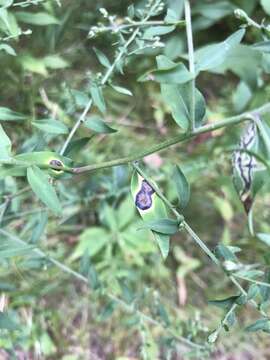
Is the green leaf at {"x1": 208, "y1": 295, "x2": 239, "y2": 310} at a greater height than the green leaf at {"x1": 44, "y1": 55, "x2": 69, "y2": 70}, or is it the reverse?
the green leaf at {"x1": 208, "y1": 295, "x2": 239, "y2": 310}

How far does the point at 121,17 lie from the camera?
1268mm

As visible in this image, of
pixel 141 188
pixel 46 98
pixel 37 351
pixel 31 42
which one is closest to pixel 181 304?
pixel 37 351

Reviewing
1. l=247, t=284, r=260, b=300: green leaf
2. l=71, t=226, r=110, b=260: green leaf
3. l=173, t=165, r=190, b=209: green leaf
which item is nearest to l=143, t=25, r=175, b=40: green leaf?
l=173, t=165, r=190, b=209: green leaf

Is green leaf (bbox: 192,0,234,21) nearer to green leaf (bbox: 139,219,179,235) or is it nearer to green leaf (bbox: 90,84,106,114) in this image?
green leaf (bbox: 90,84,106,114)

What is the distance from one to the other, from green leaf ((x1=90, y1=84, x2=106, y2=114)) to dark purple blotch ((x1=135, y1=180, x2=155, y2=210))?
0.17 m

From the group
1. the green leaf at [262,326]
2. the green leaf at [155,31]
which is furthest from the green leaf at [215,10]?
the green leaf at [262,326]

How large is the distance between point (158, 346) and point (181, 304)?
0.14 metres

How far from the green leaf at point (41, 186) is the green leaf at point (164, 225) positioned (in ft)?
0.30

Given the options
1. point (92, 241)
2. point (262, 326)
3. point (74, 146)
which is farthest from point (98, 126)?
point (92, 241)

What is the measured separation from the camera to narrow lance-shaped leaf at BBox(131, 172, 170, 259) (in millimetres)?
608

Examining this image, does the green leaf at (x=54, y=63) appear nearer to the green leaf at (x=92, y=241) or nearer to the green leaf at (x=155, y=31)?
the green leaf at (x=92, y=241)

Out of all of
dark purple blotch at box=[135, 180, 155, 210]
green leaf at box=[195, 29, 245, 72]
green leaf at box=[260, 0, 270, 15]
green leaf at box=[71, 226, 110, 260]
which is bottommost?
green leaf at box=[71, 226, 110, 260]

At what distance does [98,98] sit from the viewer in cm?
77

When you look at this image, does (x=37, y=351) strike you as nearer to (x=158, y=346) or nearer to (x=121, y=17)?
(x=158, y=346)
